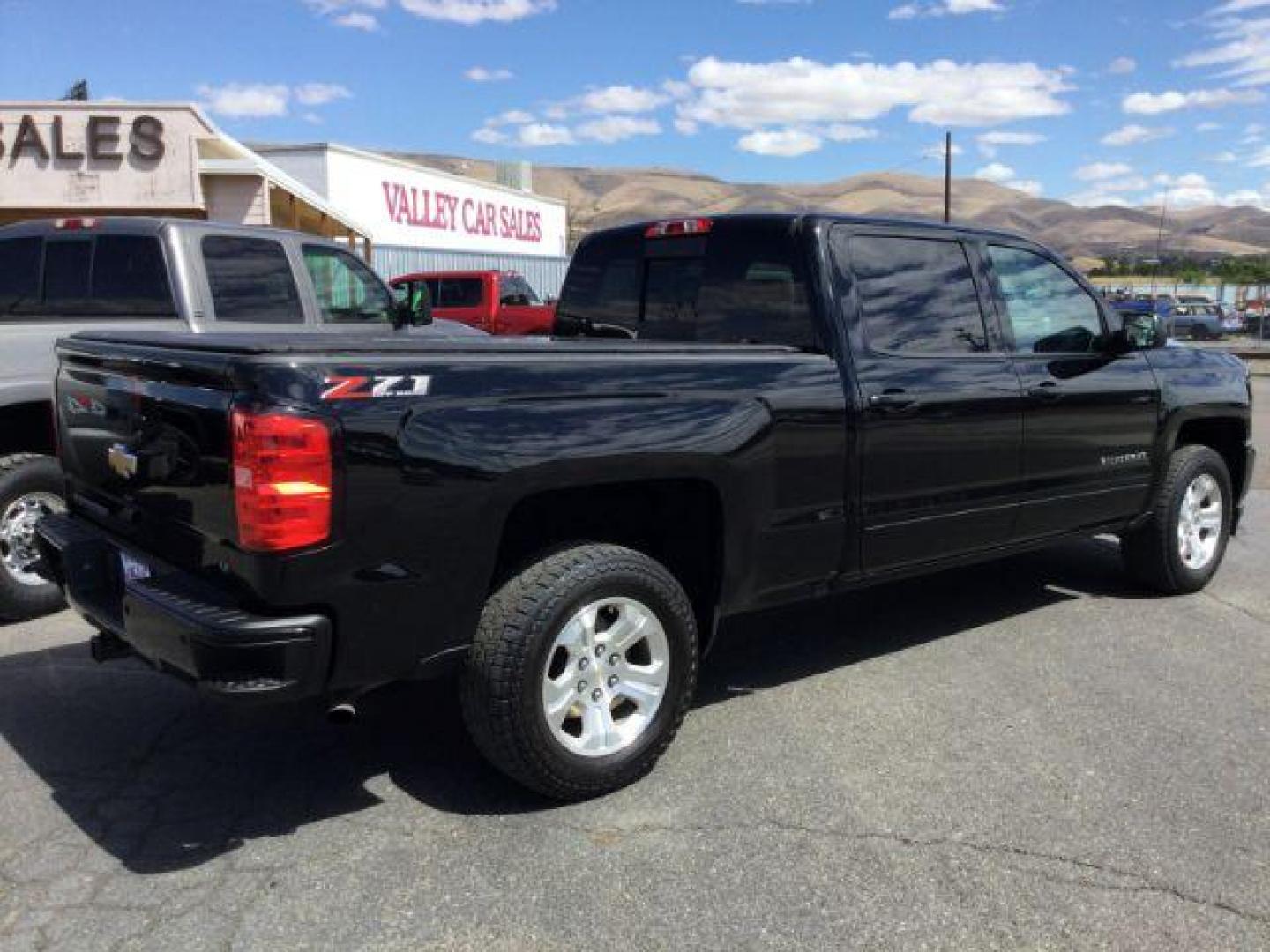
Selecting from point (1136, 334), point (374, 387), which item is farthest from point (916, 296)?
point (374, 387)

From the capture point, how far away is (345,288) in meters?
6.96

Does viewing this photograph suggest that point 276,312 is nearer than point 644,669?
No

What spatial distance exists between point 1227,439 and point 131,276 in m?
6.10

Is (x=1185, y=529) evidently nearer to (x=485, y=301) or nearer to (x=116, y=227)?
(x=116, y=227)

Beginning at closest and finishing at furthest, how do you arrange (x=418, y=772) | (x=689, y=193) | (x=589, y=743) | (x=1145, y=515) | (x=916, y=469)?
(x=589, y=743)
(x=418, y=772)
(x=916, y=469)
(x=1145, y=515)
(x=689, y=193)

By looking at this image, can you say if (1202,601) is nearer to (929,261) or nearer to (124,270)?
(929,261)

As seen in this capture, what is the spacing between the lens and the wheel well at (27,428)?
17.5ft

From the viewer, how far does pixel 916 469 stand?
14.3 feet

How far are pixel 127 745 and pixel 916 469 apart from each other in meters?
3.12

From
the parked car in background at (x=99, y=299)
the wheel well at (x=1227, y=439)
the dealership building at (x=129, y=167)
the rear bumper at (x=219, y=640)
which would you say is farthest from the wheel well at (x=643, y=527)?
the dealership building at (x=129, y=167)

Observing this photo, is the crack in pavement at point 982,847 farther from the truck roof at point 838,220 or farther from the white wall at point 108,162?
the white wall at point 108,162

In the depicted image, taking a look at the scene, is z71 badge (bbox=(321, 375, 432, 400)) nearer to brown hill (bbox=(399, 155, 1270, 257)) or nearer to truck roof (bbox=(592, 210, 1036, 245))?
truck roof (bbox=(592, 210, 1036, 245))

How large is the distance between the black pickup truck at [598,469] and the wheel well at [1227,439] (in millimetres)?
1005

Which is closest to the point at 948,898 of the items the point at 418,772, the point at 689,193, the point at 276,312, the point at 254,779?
the point at 418,772
